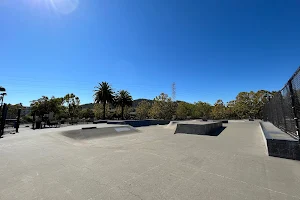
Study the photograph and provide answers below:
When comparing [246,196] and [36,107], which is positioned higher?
[36,107]

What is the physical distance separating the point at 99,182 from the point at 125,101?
4009cm

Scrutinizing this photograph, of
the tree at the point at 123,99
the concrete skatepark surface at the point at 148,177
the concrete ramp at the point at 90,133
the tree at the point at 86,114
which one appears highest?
the tree at the point at 123,99

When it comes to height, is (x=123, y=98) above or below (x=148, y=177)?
above

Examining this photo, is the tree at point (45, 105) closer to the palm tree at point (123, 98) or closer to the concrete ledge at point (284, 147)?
the palm tree at point (123, 98)

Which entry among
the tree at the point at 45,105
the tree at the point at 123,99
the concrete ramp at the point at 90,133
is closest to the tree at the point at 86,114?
the tree at the point at 45,105

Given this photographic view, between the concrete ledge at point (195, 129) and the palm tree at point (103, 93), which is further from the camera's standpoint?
the palm tree at point (103, 93)

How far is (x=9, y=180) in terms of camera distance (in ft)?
11.6

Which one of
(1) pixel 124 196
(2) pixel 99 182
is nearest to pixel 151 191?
(1) pixel 124 196

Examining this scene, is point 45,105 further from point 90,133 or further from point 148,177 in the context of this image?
point 148,177

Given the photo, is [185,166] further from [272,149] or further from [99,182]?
[272,149]

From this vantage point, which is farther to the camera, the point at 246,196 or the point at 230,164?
the point at 230,164

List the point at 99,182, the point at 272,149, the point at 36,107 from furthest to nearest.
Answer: the point at 36,107, the point at 272,149, the point at 99,182

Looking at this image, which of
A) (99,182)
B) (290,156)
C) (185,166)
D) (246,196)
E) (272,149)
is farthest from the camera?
(272,149)

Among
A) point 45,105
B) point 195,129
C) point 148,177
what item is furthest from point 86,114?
point 148,177
